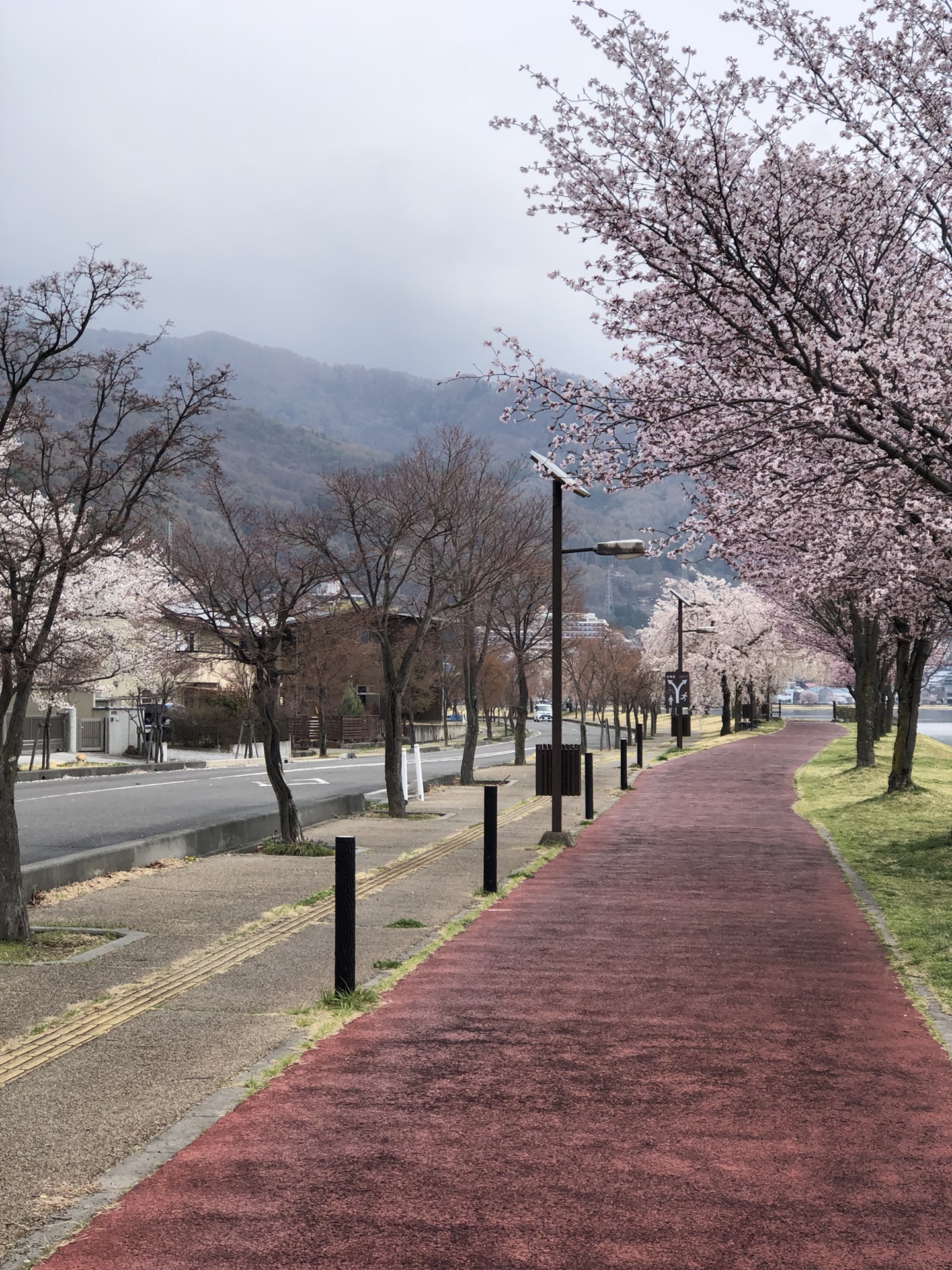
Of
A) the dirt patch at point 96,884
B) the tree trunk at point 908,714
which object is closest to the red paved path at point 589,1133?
the dirt patch at point 96,884

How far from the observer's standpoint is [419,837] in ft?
61.0

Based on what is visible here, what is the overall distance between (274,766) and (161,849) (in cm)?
220

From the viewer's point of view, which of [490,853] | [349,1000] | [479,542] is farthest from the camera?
[479,542]

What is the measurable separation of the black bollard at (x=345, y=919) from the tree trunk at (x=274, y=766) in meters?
8.59

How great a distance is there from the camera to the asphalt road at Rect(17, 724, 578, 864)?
717 inches

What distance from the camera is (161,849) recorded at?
15.2m

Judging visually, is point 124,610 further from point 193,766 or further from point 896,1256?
point 896,1256

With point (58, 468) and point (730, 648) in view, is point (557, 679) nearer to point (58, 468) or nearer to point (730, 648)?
point (58, 468)

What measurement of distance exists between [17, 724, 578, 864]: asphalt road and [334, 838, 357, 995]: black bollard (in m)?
7.20

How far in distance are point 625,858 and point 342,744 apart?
180 ft

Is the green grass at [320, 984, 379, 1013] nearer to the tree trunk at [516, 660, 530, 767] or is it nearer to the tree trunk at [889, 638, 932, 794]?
the tree trunk at [889, 638, 932, 794]

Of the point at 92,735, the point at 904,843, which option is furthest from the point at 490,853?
the point at 92,735

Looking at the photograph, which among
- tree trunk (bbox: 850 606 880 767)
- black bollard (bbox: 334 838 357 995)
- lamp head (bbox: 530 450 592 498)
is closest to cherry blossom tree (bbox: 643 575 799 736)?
tree trunk (bbox: 850 606 880 767)

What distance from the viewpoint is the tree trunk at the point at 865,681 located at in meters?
34.3
